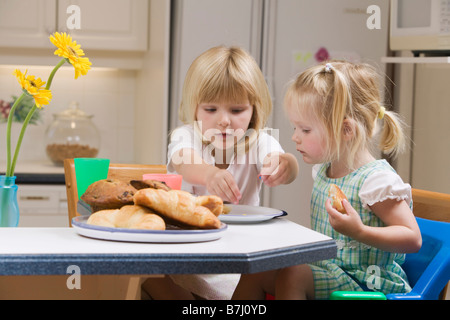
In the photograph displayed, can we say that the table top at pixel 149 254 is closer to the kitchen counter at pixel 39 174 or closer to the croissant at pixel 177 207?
the croissant at pixel 177 207

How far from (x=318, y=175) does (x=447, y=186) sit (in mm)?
1318

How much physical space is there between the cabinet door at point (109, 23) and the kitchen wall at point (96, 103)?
1.08 ft

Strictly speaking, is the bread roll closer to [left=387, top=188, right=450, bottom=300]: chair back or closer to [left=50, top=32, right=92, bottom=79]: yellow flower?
[left=387, top=188, right=450, bottom=300]: chair back

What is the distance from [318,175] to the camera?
162 cm

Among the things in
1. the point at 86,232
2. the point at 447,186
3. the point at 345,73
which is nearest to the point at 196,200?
the point at 86,232

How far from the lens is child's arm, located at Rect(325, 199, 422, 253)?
1201 mm

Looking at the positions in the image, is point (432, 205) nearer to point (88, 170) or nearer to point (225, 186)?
point (225, 186)

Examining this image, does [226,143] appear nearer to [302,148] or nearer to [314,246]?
[302,148]

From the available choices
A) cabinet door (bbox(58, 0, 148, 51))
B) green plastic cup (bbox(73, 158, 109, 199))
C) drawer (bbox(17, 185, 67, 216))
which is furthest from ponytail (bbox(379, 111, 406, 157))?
cabinet door (bbox(58, 0, 148, 51))

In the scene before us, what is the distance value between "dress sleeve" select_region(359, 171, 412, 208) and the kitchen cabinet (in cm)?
204

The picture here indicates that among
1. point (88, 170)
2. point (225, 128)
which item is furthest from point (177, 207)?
point (225, 128)

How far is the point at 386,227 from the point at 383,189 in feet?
0.29

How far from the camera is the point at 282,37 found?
9.53 ft

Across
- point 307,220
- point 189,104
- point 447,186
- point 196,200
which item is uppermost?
point 189,104
